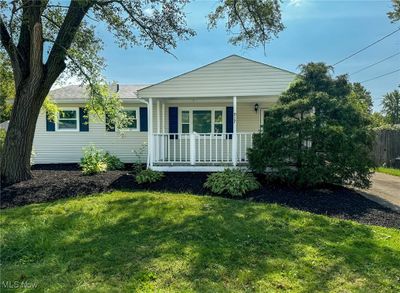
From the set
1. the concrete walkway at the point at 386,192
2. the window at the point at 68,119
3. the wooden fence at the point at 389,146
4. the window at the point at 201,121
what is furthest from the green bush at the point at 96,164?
the wooden fence at the point at 389,146

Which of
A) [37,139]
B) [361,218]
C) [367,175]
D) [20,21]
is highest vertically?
[20,21]

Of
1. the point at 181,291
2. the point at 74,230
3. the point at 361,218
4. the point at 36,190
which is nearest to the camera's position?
the point at 181,291

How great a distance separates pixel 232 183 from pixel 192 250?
4073 millimetres

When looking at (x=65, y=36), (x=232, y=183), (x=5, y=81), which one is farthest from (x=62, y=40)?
(x=232, y=183)

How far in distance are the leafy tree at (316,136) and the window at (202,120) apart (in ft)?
14.1

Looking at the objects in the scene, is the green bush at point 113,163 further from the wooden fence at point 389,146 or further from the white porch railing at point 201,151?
the wooden fence at point 389,146

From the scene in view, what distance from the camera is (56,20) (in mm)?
10703

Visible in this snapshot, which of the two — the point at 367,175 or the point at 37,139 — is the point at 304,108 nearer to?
the point at 367,175

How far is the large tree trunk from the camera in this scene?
8.87 metres

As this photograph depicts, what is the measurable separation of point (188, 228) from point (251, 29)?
797 cm

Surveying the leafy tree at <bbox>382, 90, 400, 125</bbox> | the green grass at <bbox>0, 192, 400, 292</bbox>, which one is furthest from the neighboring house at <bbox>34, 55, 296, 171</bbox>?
the leafy tree at <bbox>382, 90, 400, 125</bbox>

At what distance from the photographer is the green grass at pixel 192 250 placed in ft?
11.2

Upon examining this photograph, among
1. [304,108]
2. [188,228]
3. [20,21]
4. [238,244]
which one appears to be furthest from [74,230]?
[20,21]

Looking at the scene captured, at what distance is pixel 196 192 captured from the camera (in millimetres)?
8172
